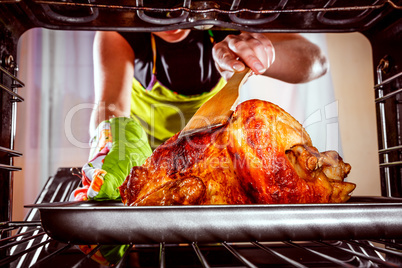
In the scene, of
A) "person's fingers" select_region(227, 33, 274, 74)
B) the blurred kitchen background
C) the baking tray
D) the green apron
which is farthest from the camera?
the blurred kitchen background

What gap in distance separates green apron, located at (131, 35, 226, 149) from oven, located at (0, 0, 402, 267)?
115 centimetres

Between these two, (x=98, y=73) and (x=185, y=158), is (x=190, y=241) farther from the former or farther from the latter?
(x=98, y=73)

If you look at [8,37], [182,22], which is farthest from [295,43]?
[8,37]

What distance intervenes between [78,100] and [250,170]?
7.68 ft

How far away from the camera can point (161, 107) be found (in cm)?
196

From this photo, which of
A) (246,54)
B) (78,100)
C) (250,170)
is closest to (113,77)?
(78,100)

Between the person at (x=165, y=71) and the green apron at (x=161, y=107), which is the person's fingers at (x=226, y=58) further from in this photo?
the green apron at (x=161, y=107)

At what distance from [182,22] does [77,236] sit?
0.45m

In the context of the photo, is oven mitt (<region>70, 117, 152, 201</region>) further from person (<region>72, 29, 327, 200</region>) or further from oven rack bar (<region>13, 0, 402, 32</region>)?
person (<region>72, 29, 327, 200</region>)

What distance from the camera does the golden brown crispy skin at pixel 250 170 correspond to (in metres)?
0.68

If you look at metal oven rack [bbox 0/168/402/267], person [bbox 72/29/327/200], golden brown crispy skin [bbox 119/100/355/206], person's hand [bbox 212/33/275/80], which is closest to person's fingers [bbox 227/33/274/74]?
person's hand [bbox 212/33/275/80]

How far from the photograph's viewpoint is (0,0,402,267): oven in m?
0.49

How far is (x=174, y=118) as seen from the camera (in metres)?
1.97

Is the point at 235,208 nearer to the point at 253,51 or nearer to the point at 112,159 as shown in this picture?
the point at 253,51
